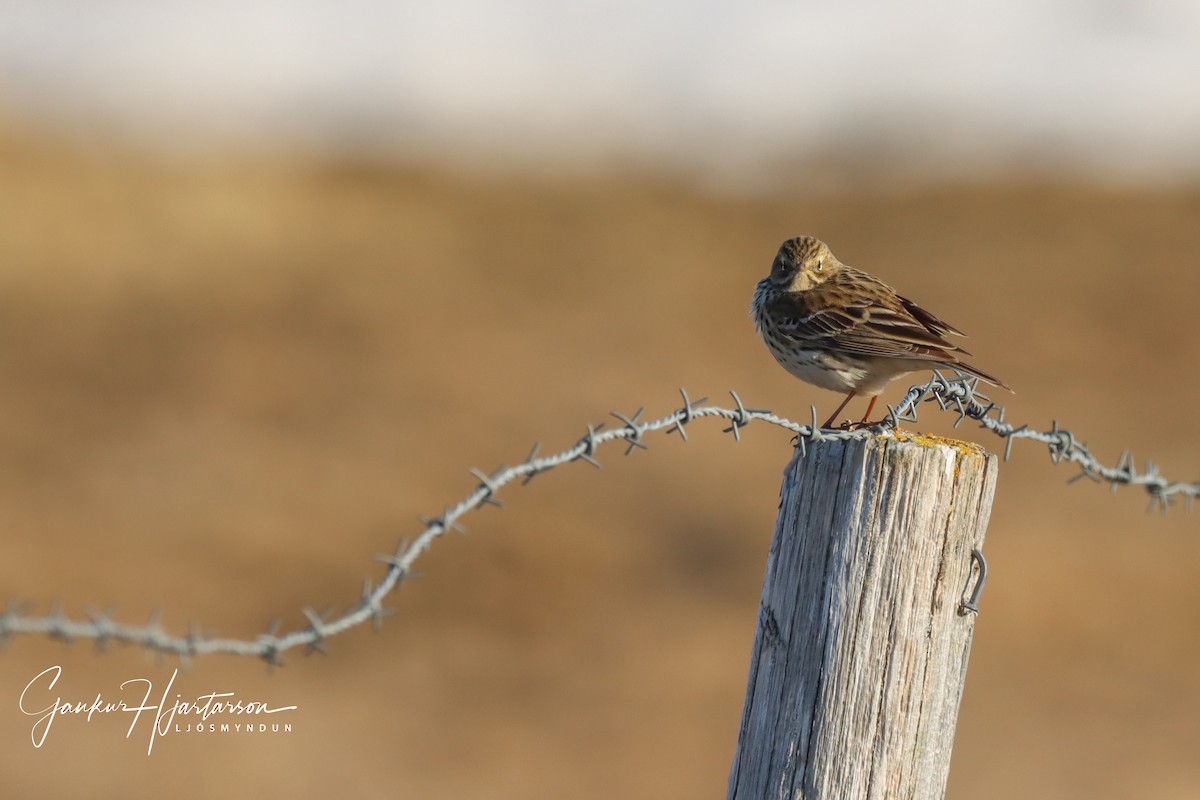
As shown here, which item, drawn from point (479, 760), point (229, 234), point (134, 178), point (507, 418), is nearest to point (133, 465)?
point (507, 418)

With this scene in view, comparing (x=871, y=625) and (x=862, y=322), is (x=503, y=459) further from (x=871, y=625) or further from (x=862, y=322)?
(x=871, y=625)

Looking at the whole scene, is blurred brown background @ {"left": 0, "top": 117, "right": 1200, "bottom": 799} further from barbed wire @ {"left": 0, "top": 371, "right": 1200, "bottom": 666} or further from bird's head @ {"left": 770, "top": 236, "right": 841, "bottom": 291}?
barbed wire @ {"left": 0, "top": 371, "right": 1200, "bottom": 666}

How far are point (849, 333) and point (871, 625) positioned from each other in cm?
339

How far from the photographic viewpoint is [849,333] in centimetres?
686

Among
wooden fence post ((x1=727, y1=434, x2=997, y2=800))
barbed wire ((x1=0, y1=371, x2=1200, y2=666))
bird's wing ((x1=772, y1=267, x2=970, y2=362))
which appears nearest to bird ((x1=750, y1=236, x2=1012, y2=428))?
bird's wing ((x1=772, y1=267, x2=970, y2=362))

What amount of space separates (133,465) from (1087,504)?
12889 millimetres

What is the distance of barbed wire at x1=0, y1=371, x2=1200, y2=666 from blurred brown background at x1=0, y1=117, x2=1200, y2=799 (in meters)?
7.98

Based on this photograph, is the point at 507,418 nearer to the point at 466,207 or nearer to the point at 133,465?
the point at 133,465

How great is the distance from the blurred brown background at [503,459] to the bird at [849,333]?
613 centimetres

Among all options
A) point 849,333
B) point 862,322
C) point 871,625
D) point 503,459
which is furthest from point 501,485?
point 503,459

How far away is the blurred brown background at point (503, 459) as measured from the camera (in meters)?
12.8

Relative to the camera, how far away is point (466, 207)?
98.4ft

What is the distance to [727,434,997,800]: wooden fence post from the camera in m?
3.65

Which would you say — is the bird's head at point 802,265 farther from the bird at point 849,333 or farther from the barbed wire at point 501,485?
the barbed wire at point 501,485
